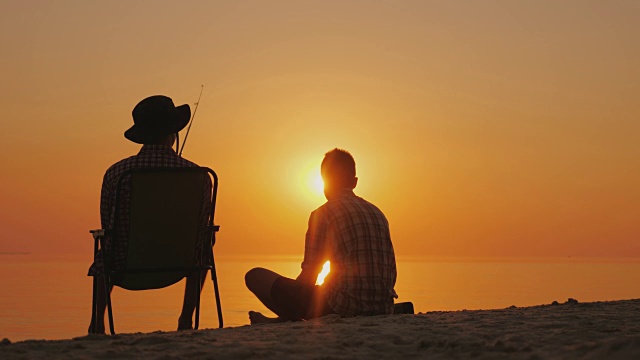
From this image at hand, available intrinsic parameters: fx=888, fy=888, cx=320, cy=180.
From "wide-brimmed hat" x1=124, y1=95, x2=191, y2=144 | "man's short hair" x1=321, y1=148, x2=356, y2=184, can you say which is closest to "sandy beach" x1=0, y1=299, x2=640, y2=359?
"man's short hair" x1=321, y1=148, x2=356, y2=184

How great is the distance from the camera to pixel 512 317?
5727 millimetres

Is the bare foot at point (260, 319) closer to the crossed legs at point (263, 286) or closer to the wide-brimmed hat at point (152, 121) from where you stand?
the crossed legs at point (263, 286)

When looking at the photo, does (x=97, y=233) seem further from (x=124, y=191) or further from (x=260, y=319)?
(x=260, y=319)

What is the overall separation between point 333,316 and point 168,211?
123 centimetres

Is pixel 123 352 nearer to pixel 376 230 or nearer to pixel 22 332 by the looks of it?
pixel 376 230

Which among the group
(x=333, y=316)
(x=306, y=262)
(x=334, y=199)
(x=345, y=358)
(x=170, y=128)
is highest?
(x=170, y=128)

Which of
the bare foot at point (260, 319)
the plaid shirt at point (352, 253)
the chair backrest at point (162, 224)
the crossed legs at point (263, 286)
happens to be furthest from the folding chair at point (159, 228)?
the plaid shirt at point (352, 253)

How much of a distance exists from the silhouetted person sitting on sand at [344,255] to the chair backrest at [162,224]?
0.71 m

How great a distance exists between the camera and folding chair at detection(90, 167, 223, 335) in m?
5.50

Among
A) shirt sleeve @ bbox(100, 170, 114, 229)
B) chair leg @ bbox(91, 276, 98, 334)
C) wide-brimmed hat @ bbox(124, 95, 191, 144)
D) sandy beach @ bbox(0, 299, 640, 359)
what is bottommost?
sandy beach @ bbox(0, 299, 640, 359)

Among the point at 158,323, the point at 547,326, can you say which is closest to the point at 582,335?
the point at 547,326

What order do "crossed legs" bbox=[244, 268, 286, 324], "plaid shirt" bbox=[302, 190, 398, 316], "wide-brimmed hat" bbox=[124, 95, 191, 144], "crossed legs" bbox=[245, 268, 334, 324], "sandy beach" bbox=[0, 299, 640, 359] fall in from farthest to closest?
1. "crossed legs" bbox=[244, 268, 286, 324]
2. "wide-brimmed hat" bbox=[124, 95, 191, 144]
3. "crossed legs" bbox=[245, 268, 334, 324]
4. "plaid shirt" bbox=[302, 190, 398, 316]
5. "sandy beach" bbox=[0, 299, 640, 359]

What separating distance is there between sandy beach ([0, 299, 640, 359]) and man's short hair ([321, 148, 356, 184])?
90 centimetres

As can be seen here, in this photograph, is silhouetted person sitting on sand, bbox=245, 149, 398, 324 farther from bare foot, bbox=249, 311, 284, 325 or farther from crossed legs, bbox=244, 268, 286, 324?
bare foot, bbox=249, 311, 284, 325
